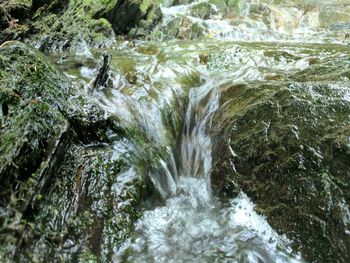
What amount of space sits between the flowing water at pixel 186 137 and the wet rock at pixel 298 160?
0.68 feet

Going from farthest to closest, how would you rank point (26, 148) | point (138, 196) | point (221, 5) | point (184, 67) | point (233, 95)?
point (221, 5) → point (184, 67) → point (233, 95) → point (138, 196) → point (26, 148)

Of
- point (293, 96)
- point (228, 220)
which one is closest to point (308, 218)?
point (228, 220)

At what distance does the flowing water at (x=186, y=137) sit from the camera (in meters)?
3.58

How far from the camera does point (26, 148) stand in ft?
10.4

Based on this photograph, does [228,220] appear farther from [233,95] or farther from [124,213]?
[233,95]

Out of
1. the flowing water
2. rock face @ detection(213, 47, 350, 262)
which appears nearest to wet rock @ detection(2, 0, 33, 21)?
the flowing water

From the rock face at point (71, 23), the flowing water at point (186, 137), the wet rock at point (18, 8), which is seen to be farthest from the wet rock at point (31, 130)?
the wet rock at point (18, 8)

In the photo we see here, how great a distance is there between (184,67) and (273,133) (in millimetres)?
3492

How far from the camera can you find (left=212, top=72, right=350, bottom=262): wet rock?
3393 mm

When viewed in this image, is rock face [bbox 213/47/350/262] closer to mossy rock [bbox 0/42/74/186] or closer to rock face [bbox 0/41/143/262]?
rock face [bbox 0/41/143/262]

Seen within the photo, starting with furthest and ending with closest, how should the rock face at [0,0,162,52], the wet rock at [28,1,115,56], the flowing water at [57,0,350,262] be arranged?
the wet rock at [28,1,115,56] → the rock face at [0,0,162,52] → the flowing water at [57,0,350,262]

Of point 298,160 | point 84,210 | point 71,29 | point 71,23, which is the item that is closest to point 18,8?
point 71,29

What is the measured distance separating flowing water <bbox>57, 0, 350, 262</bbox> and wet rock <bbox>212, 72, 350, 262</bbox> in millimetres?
207

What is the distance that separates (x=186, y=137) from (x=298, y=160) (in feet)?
6.77
